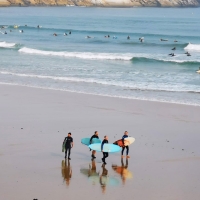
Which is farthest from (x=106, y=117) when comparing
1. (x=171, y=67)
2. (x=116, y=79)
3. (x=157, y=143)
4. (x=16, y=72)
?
(x=171, y=67)

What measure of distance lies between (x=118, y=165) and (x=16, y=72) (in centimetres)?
2149

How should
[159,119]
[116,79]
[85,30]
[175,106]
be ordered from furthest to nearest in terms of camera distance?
[85,30] < [116,79] < [175,106] < [159,119]

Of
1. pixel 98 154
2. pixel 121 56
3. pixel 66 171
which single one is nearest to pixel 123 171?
pixel 66 171

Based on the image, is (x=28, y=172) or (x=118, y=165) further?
(x=118, y=165)

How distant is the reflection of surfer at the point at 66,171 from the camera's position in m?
15.9

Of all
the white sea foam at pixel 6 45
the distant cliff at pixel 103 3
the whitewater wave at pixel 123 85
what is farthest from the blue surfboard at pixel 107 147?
the distant cliff at pixel 103 3

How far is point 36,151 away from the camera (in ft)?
60.1

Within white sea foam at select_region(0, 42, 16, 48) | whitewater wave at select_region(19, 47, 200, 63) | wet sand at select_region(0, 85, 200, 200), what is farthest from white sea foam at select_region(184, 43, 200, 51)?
wet sand at select_region(0, 85, 200, 200)

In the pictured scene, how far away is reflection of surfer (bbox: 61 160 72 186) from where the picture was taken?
15.9 metres

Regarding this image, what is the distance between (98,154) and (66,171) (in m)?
2.12

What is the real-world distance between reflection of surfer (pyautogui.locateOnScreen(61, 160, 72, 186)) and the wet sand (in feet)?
0.09

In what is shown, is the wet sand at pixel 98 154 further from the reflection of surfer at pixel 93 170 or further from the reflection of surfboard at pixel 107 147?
the reflection of surfboard at pixel 107 147

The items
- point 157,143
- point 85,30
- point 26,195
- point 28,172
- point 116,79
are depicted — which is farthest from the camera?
point 85,30

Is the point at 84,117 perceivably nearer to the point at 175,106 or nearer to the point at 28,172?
the point at 175,106
